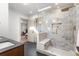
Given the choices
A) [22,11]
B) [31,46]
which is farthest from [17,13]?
[31,46]

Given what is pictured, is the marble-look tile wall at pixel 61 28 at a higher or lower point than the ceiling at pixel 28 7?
lower

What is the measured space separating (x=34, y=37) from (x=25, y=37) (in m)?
0.13

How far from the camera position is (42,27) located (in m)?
1.38

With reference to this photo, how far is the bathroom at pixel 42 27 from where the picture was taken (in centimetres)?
135

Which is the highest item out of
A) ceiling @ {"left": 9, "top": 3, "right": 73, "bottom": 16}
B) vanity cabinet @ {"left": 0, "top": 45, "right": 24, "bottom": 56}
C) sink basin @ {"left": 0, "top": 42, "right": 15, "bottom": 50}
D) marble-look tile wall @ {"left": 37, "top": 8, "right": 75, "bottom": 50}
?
ceiling @ {"left": 9, "top": 3, "right": 73, "bottom": 16}

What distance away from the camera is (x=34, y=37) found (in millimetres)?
1386

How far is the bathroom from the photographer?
135cm

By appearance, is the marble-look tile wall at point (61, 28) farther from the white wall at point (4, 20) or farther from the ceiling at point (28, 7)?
the white wall at point (4, 20)

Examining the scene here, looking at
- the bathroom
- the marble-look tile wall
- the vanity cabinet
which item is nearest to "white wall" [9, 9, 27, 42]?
the bathroom

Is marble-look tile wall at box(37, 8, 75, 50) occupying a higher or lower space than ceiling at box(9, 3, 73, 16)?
lower

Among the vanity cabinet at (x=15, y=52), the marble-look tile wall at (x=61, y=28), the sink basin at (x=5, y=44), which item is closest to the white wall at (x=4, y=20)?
the sink basin at (x=5, y=44)

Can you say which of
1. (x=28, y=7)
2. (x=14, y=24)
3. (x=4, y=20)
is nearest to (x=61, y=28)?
(x=28, y=7)

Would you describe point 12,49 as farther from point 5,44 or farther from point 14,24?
point 14,24

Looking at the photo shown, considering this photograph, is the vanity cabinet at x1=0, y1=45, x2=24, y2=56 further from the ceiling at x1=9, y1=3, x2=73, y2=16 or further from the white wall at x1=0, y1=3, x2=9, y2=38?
the ceiling at x1=9, y1=3, x2=73, y2=16
